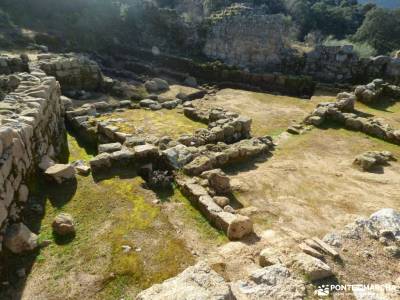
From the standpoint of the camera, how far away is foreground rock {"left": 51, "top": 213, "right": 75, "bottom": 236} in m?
7.55

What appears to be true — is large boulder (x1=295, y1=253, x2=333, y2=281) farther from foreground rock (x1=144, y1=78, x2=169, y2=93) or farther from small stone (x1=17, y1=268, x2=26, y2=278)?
foreground rock (x1=144, y1=78, x2=169, y2=93)

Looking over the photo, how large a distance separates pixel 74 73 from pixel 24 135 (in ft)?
37.2

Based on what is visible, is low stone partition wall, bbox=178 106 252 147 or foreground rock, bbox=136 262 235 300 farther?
low stone partition wall, bbox=178 106 252 147

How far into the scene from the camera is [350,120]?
15719 millimetres

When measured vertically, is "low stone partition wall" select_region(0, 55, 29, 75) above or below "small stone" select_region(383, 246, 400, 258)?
below

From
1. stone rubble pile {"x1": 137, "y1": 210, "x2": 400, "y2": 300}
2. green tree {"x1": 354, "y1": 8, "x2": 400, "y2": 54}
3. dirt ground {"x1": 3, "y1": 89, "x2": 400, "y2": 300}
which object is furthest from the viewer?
green tree {"x1": 354, "y1": 8, "x2": 400, "y2": 54}

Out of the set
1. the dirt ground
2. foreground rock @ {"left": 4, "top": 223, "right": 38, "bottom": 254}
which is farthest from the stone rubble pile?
foreground rock @ {"left": 4, "top": 223, "right": 38, "bottom": 254}

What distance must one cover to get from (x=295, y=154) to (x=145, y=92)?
10.2m

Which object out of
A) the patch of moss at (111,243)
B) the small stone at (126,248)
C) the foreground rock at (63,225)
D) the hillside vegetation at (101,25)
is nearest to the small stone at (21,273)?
the patch of moss at (111,243)

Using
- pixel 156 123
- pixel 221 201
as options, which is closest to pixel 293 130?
pixel 156 123

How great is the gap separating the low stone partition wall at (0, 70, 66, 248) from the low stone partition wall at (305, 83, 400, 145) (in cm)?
1046

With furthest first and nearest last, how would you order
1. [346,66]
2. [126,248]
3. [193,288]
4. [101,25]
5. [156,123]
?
[101,25] < [346,66] < [156,123] < [126,248] < [193,288]

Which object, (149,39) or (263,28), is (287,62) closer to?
(263,28)

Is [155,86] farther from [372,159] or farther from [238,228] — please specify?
[238,228]
